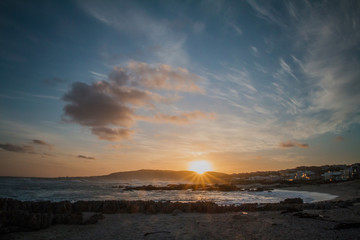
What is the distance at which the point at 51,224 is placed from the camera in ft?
31.4

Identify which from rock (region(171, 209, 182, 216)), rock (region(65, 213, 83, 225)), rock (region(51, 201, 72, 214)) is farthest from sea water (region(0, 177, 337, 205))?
rock (region(65, 213, 83, 225))

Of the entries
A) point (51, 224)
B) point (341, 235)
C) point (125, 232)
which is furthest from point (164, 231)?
point (341, 235)

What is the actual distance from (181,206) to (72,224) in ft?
22.5

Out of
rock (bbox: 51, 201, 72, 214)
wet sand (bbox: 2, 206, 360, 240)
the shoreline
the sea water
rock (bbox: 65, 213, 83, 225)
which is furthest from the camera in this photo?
the shoreline

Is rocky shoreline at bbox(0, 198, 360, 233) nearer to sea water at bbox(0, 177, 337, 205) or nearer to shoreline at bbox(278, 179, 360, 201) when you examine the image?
sea water at bbox(0, 177, 337, 205)

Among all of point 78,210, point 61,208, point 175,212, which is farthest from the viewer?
point 78,210

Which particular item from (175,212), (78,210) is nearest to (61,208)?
(78,210)

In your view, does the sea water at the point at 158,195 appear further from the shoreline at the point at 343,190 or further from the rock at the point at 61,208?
the rock at the point at 61,208

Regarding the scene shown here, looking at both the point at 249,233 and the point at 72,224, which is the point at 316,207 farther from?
the point at 72,224

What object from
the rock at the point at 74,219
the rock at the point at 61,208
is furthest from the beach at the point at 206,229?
the rock at the point at 61,208

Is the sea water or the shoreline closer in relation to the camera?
the sea water

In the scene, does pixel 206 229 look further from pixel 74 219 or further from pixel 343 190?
pixel 343 190

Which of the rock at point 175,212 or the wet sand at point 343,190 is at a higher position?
the rock at point 175,212

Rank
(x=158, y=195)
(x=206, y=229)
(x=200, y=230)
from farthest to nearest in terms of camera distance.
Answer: (x=158, y=195) < (x=206, y=229) < (x=200, y=230)
